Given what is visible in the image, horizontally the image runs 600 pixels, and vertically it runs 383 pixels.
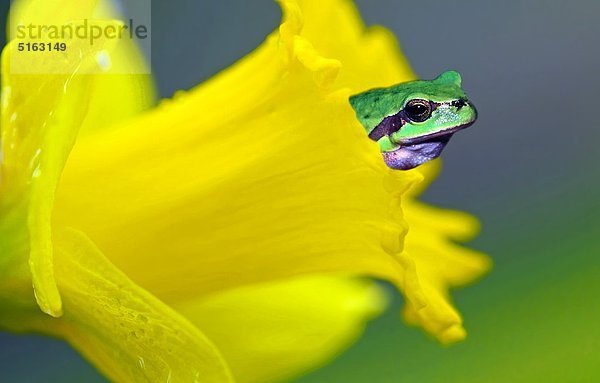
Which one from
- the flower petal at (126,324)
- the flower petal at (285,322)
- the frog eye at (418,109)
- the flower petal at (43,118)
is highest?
the flower petal at (43,118)

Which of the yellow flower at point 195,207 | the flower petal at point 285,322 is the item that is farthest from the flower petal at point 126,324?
the flower petal at point 285,322

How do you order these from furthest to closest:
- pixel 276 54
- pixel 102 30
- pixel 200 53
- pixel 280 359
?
pixel 200 53 → pixel 280 359 → pixel 276 54 → pixel 102 30

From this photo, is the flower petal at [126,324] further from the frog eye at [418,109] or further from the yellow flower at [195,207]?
the frog eye at [418,109]

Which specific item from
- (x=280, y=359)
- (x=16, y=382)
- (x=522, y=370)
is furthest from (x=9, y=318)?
(x=522, y=370)

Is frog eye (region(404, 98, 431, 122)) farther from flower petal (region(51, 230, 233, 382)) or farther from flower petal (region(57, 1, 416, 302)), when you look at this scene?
flower petal (region(51, 230, 233, 382))

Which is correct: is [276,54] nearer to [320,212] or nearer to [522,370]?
[320,212]

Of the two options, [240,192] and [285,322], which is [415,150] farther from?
[285,322]
